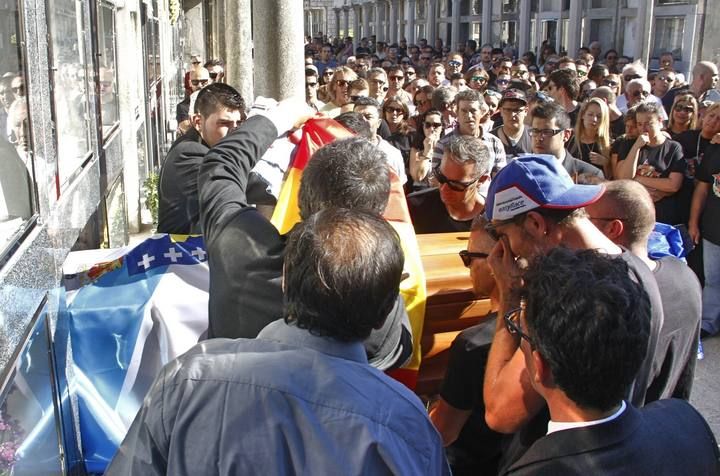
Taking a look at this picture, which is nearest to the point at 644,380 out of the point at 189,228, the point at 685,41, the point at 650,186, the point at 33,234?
the point at 33,234

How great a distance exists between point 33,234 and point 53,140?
73 cm

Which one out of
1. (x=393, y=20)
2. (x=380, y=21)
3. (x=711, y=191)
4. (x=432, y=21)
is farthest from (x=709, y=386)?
(x=380, y=21)

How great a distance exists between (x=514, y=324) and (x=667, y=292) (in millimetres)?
917

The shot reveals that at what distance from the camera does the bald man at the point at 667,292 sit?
2602mm

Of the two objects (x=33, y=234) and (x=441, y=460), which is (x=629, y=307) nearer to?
(x=441, y=460)

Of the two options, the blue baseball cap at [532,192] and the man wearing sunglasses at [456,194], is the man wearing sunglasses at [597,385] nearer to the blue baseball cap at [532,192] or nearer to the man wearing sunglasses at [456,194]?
the blue baseball cap at [532,192]

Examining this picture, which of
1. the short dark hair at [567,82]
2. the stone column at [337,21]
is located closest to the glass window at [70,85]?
the short dark hair at [567,82]

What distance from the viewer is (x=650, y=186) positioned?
6207 mm

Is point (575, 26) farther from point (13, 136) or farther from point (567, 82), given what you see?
point (13, 136)

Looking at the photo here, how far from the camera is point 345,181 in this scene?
7.63 ft

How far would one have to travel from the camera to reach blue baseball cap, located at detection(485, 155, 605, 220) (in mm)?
2529

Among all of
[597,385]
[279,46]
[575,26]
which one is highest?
[575,26]

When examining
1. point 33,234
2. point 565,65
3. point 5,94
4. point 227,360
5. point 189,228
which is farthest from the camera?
point 565,65

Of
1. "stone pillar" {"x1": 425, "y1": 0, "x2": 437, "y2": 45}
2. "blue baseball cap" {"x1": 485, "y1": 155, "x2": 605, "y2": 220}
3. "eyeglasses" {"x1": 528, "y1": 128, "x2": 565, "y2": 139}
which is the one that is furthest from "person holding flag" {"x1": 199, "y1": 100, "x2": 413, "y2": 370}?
"stone pillar" {"x1": 425, "y1": 0, "x2": 437, "y2": 45}
